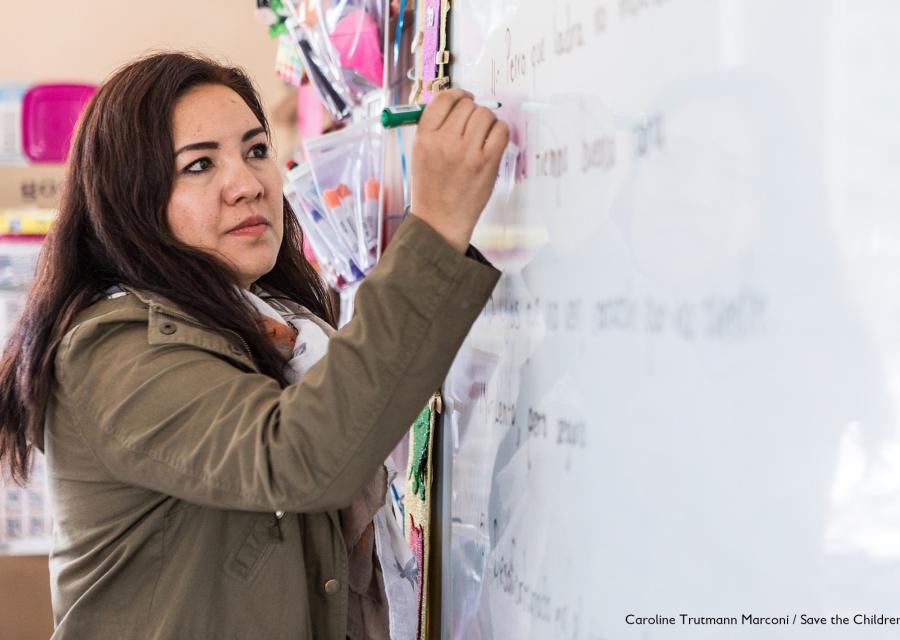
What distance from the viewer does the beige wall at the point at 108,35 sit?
3.14 meters

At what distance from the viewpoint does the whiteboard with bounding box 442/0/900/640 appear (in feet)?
1.58

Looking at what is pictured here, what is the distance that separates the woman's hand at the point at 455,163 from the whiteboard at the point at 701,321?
2.3 inches

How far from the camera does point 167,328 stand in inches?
34.0

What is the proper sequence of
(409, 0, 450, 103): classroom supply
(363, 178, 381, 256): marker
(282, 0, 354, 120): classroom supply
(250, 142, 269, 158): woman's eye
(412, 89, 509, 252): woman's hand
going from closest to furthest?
(412, 89, 509, 252): woman's hand < (250, 142, 269, 158): woman's eye < (409, 0, 450, 103): classroom supply < (363, 178, 381, 256): marker < (282, 0, 354, 120): classroom supply

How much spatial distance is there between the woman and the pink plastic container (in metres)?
2.12

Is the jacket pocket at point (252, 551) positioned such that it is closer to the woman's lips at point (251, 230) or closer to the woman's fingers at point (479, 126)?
the woman's lips at point (251, 230)

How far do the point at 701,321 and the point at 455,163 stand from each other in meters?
0.30

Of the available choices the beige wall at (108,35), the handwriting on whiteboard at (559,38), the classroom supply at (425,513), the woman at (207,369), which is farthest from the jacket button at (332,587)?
the beige wall at (108,35)

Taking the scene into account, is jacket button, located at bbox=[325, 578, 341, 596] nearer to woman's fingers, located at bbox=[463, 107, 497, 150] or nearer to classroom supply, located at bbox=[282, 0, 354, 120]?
woman's fingers, located at bbox=[463, 107, 497, 150]

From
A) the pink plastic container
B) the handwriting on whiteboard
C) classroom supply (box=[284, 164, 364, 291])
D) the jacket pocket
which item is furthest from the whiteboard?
the pink plastic container

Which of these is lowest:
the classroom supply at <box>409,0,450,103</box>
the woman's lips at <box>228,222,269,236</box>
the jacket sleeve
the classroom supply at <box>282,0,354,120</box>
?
the jacket sleeve

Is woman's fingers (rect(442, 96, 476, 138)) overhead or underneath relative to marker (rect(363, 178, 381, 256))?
overhead

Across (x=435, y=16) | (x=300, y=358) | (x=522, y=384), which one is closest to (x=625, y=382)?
(x=522, y=384)

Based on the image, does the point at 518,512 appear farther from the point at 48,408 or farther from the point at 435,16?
the point at 435,16
